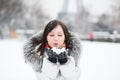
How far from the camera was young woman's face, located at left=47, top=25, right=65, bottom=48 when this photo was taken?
679 mm

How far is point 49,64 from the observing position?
0.65 meters

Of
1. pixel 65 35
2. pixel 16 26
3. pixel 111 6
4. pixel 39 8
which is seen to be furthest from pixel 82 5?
pixel 65 35

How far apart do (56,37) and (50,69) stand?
0.33 ft

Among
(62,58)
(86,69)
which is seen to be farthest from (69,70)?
(86,69)

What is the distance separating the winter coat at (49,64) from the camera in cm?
65

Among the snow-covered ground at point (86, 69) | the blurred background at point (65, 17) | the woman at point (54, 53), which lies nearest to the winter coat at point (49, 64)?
the woman at point (54, 53)

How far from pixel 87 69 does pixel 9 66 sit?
0.48m

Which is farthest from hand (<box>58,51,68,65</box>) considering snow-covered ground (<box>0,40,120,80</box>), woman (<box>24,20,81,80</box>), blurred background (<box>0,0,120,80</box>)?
blurred background (<box>0,0,120,80</box>)

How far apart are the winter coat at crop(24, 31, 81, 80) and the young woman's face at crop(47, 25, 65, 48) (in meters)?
0.03

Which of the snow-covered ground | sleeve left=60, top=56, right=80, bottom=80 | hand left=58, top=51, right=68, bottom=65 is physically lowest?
the snow-covered ground

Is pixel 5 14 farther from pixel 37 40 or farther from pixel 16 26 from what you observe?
pixel 37 40

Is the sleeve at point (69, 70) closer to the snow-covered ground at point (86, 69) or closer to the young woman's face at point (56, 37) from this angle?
the young woman's face at point (56, 37)

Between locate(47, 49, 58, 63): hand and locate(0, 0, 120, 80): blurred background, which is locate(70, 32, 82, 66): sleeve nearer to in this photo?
locate(47, 49, 58, 63): hand

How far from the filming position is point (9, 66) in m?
1.40
